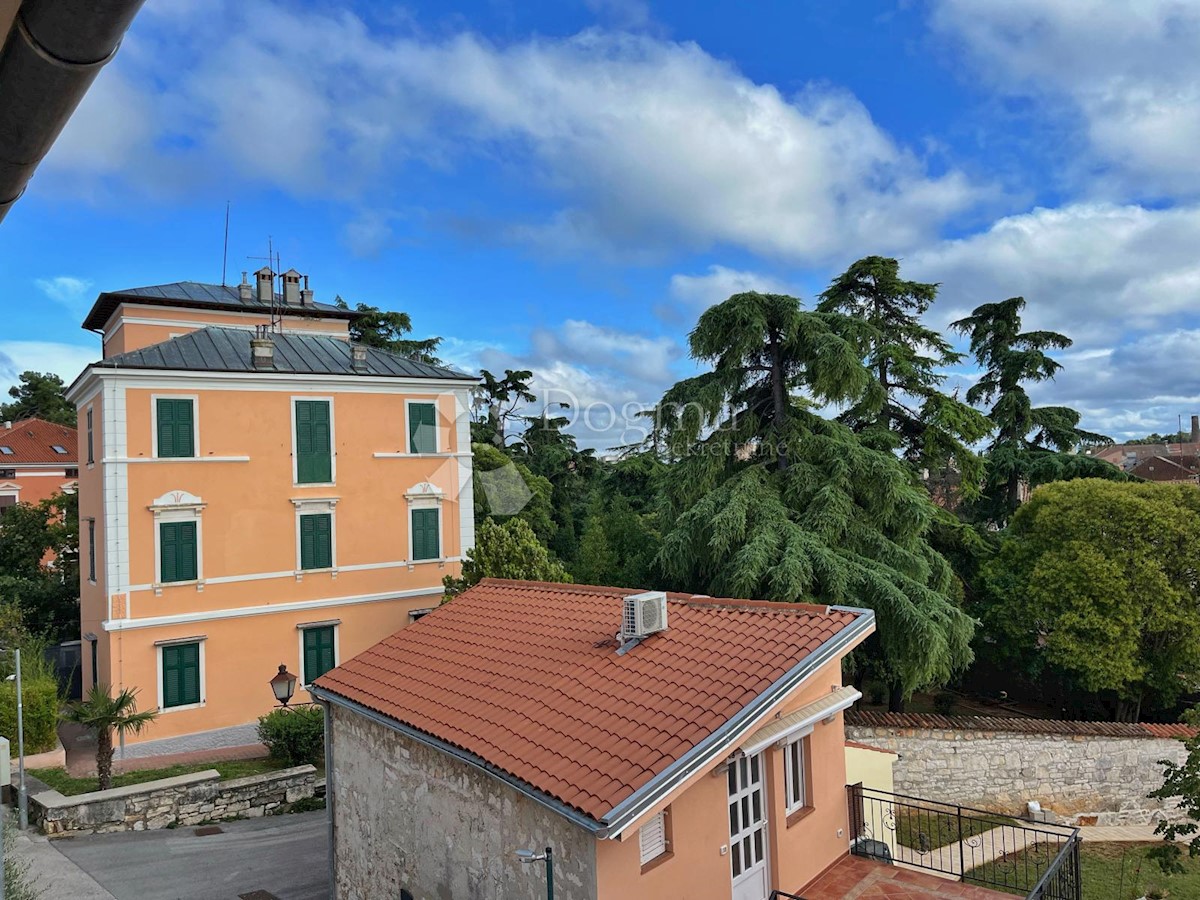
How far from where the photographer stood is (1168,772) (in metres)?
11.8

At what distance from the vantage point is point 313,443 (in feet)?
66.3

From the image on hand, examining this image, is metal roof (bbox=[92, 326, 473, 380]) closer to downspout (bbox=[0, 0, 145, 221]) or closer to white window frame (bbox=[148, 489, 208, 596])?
white window frame (bbox=[148, 489, 208, 596])

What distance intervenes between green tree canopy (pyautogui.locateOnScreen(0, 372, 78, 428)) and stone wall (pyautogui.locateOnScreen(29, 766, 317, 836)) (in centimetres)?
Answer: 5870

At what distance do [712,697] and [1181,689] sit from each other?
18665 millimetres

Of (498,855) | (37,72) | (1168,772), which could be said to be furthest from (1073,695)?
(37,72)

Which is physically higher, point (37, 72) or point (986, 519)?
point (37, 72)

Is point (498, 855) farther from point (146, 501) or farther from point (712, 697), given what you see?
point (146, 501)

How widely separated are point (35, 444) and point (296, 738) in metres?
44.0

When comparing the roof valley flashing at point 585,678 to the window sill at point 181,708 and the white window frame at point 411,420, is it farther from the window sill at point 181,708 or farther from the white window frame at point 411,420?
the white window frame at point 411,420

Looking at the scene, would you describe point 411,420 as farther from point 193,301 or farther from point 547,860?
point 547,860

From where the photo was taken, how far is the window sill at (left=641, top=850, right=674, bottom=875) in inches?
258

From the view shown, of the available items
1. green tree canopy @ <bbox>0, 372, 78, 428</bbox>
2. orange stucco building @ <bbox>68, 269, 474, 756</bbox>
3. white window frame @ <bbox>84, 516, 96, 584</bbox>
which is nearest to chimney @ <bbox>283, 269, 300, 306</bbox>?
orange stucco building @ <bbox>68, 269, 474, 756</bbox>

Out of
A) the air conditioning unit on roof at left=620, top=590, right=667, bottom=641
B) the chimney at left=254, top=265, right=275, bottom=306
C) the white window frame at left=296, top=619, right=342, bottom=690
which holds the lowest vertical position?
the white window frame at left=296, top=619, right=342, bottom=690

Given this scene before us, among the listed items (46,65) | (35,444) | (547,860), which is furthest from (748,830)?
(35,444)
